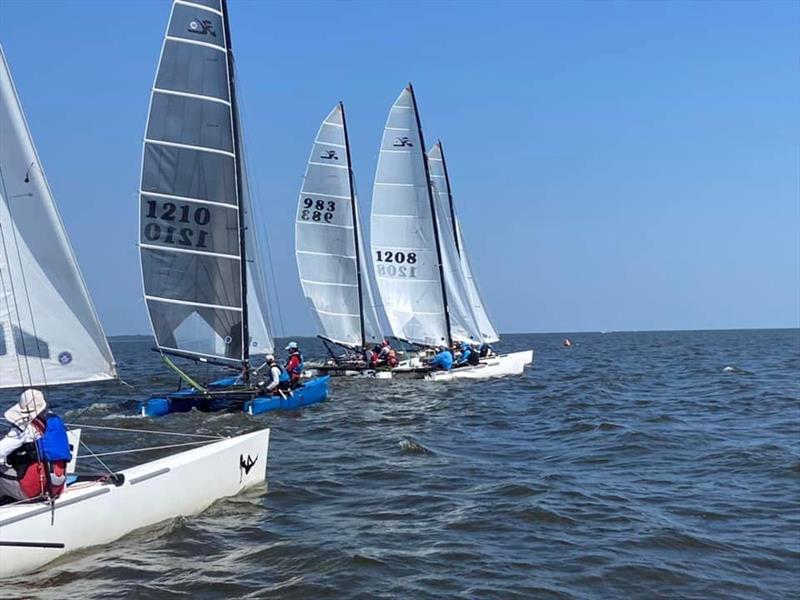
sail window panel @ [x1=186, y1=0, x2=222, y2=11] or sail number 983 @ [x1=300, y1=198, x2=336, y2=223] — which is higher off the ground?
sail window panel @ [x1=186, y1=0, x2=222, y2=11]

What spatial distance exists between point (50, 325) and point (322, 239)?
60.8ft

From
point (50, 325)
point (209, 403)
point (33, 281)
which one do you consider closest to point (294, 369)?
point (209, 403)

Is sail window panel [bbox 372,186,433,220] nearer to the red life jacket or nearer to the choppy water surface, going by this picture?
the choppy water surface

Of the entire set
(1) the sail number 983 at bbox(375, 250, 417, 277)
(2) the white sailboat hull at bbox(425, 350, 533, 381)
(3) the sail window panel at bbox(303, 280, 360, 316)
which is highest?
(1) the sail number 983 at bbox(375, 250, 417, 277)

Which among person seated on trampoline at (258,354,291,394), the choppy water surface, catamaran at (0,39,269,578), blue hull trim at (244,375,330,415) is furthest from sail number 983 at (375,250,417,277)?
catamaran at (0,39,269,578)

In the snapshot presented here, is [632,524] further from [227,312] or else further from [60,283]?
[227,312]

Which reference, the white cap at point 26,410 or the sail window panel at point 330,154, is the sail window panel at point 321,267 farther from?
the white cap at point 26,410

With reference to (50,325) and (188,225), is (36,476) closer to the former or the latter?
(50,325)

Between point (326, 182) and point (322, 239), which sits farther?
point (326, 182)

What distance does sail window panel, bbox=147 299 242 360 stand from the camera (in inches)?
639

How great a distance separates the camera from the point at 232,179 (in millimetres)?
16438

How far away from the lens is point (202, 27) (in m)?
16.2

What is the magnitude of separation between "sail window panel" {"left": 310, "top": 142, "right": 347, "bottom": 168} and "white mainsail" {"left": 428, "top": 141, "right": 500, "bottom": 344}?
20.0 feet

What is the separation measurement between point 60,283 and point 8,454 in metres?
1.53
